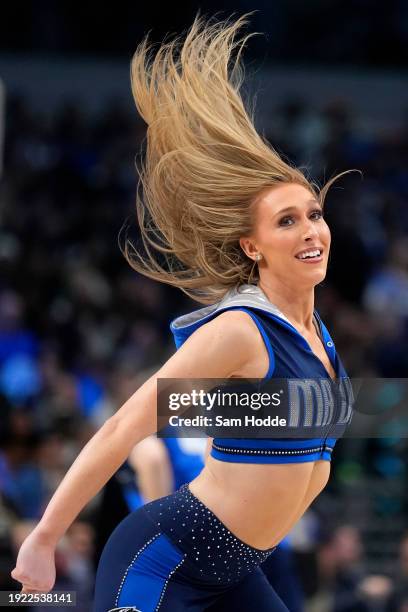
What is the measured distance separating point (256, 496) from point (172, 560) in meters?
0.29

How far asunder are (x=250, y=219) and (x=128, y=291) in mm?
6505

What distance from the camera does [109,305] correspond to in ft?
32.2

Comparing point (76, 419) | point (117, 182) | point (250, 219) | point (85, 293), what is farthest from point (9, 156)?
point (250, 219)

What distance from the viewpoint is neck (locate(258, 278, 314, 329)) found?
3363mm

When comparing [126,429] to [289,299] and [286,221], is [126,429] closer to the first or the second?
[289,299]

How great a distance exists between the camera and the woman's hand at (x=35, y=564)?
9.86ft

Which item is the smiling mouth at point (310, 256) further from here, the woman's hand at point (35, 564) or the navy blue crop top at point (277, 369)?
the woman's hand at point (35, 564)

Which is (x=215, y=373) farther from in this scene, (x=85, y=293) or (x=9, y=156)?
(x=9, y=156)

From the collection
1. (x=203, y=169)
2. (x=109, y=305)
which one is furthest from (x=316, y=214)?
(x=109, y=305)

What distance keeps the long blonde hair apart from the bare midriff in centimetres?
62

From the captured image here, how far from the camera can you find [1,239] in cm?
1007

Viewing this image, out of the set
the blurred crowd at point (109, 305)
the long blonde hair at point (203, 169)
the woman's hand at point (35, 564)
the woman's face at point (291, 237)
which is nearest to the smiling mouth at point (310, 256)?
the woman's face at point (291, 237)

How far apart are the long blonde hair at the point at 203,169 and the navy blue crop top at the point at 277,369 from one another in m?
0.24

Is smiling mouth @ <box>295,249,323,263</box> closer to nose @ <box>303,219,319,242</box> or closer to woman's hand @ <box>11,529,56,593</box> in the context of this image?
nose @ <box>303,219,319,242</box>
